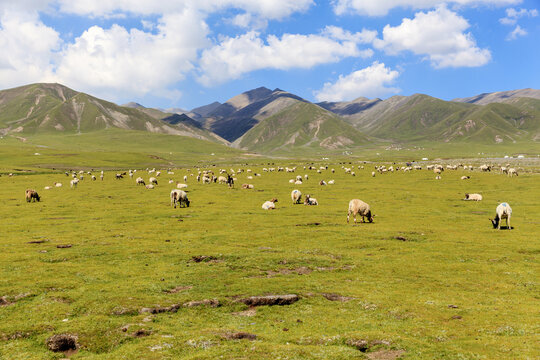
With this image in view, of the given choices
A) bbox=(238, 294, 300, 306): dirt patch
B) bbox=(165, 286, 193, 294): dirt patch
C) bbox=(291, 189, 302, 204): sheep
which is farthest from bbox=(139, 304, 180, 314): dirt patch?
bbox=(291, 189, 302, 204): sheep

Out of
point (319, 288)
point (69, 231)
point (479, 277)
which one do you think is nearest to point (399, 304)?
point (319, 288)

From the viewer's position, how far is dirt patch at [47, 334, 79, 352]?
12617 millimetres

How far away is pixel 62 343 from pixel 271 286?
1027 centimetres

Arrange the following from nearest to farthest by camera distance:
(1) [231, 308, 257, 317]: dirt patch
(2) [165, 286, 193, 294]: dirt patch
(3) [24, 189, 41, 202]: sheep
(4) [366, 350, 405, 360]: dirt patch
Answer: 1. (4) [366, 350, 405, 360]: dirt patch
2. (1) [231, 308, 257, 317]: dirt patch
3. (2) [165, 286, 193, 294]: dirt patch
4. (3) [24, 189, 41, 202]: sheep

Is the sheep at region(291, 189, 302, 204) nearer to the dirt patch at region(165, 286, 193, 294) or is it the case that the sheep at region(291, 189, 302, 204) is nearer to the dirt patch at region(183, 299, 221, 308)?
the dirt patch at region(165, 286, 193, 294)

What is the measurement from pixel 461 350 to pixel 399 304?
4662 mm

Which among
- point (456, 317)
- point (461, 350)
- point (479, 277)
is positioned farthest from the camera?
point (479, 277)

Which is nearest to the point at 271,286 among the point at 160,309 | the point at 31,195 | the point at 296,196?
the point at 160,309

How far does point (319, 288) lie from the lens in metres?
19.2

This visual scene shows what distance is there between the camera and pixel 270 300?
17297 millimetres

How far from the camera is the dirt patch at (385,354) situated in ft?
38.7

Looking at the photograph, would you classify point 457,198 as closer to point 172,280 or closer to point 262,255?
point 262,255

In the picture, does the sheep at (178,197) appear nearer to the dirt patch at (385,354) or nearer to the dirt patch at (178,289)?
the dirt patch at (178,289)

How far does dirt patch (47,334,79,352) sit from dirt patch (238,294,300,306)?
7.45 m
